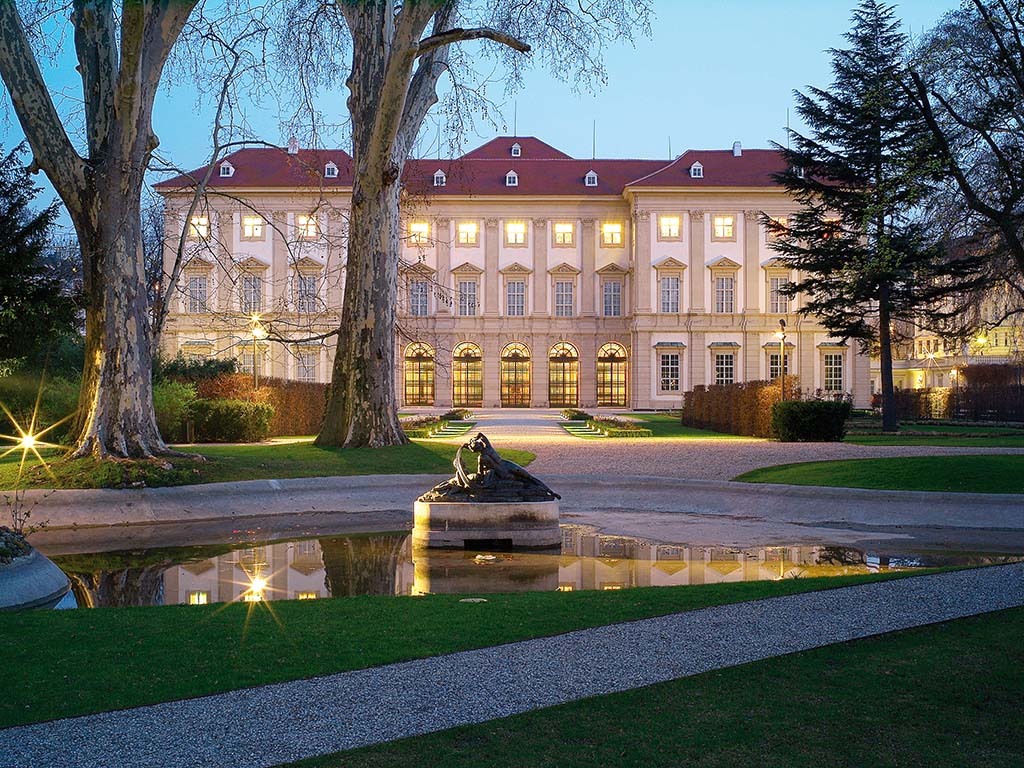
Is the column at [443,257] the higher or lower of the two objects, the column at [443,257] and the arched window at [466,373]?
the higher

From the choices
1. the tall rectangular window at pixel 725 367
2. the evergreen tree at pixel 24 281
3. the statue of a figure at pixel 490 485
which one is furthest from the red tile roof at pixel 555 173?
the statue of a figure at pixel 490 485

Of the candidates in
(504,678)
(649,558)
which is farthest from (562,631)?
(649,558)

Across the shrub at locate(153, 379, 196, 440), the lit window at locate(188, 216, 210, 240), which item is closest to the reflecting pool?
the shrub at locate(153, 379, 196, 440)

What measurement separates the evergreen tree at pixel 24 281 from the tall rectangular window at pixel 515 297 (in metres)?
45.6

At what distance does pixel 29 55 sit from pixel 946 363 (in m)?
87.7

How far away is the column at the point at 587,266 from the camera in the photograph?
6762cm

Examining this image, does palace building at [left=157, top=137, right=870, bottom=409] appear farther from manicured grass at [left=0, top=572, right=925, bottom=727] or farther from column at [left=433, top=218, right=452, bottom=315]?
manicured grass at [left=0, top=572, right=925, bottom=727]

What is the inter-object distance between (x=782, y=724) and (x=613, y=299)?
63852mm

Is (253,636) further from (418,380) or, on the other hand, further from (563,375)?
(563,375)

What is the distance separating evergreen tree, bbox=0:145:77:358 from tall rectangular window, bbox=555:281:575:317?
152 ft

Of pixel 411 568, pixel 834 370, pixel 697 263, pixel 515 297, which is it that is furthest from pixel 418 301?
pixel 411 568

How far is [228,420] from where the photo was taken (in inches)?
1111

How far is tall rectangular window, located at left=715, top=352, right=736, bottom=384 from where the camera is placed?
6525 cm

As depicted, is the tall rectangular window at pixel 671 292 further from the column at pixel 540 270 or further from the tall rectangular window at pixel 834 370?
the tall rectangular window at pixel 834 370
